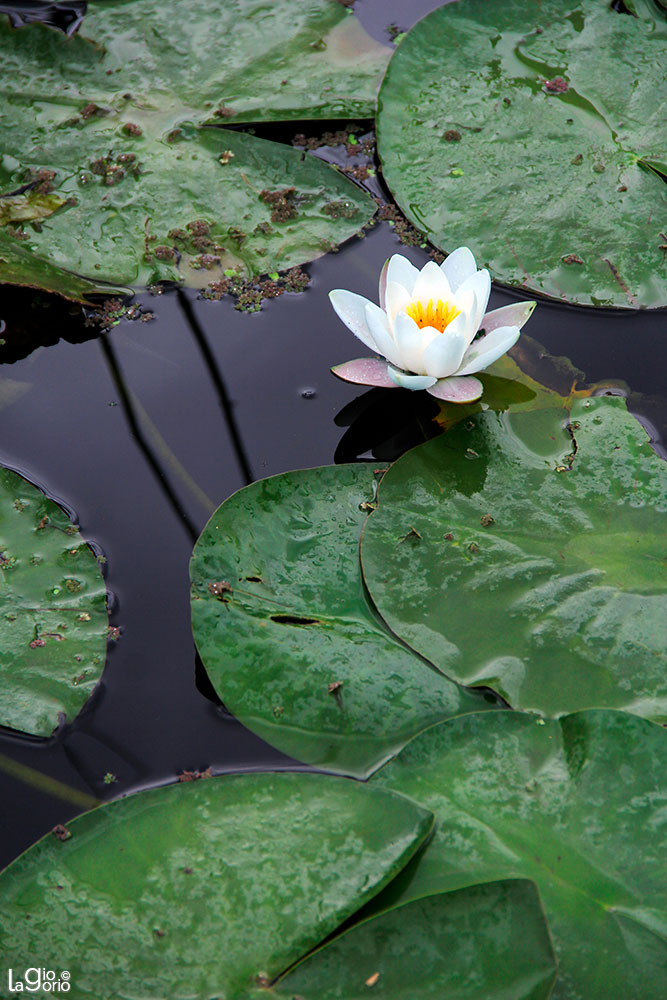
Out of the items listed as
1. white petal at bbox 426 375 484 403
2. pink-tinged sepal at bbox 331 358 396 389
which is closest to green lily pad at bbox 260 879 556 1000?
white petal at bbox 426 375 484 403

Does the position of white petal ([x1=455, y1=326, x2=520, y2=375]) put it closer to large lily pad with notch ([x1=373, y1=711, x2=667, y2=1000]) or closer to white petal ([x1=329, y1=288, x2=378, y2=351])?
white petal ([x1=329, y1=288, x2=378, y2=351])

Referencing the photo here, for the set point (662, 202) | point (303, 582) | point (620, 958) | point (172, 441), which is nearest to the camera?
point (620, 958)

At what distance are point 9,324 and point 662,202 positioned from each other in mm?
2452

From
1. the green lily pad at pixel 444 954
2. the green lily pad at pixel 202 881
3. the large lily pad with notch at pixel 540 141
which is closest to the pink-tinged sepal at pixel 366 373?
the large lily pad with notch at pixel 540 141

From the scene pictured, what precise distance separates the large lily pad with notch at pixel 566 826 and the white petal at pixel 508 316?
4.12 ft

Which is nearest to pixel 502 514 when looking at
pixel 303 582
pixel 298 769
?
pixel 303 582

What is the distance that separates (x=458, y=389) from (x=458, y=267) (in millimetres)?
430

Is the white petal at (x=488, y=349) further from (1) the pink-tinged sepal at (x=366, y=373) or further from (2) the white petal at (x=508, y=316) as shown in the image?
(1) the pink-tinged sepal at (x=366, y=373)

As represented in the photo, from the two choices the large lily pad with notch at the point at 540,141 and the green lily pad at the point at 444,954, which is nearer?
the green lily pad at the point at 444,954

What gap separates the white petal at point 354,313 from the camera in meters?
2.39

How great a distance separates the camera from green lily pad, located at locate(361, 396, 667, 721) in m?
1.88

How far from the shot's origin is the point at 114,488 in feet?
7.84

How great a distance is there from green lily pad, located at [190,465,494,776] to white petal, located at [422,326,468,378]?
0.48 metres

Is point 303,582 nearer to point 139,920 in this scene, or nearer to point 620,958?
point 139,920
